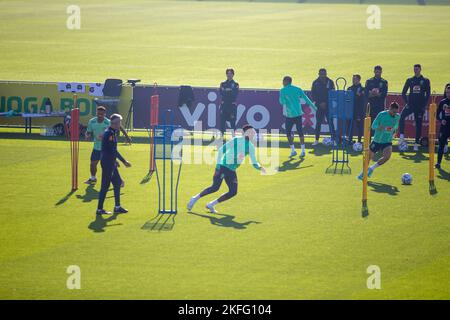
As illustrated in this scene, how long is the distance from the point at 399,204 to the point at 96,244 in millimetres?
7707

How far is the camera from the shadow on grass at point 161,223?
21359 mm

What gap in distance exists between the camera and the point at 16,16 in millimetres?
77562

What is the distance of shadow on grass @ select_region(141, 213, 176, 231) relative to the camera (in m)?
21.4

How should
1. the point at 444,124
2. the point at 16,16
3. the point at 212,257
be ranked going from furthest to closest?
the point at 16,16
the point at 444,124
the point at 212,257

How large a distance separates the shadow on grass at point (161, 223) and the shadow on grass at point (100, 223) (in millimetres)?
670

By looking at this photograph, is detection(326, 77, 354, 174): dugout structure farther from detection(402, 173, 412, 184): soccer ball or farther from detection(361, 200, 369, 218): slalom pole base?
detection(361, 200, 369, 218): slalom pole base

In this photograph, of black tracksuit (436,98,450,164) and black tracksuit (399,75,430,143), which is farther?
black tracksuit (399,75,430,143)

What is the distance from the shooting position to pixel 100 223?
21.8 meters

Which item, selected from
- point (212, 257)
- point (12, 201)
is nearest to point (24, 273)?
point (212, 257)

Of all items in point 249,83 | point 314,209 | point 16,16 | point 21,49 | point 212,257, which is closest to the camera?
point 212,257

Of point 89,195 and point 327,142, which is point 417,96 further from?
point 89,195

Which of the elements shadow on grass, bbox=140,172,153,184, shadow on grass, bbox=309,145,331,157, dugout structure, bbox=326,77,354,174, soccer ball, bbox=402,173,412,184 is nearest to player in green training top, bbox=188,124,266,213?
shadow on grass, bbox=140,172,153,184

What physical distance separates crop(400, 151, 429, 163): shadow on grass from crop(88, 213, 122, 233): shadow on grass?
11176mm
